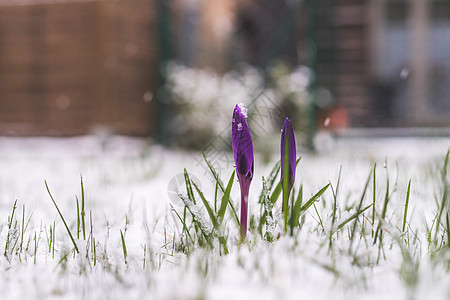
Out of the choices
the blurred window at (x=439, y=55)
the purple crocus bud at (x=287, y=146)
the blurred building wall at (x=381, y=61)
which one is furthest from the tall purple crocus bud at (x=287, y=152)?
the blurred window at (x=439, y=55)

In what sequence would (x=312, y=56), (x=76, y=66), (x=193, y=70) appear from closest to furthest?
(x=312, y=56)
(x=193, y=70)
(x=76, y=66)

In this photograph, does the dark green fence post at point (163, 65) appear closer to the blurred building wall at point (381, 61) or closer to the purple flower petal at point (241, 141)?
the blurred building wall at point (381, 61)

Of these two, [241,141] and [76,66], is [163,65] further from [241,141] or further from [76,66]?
[241,141]

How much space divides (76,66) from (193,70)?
58.8 inches

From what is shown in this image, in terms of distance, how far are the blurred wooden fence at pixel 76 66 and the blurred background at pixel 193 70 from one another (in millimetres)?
13

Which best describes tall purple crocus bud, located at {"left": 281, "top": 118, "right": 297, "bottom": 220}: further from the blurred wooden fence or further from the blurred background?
the blurred wooden fence

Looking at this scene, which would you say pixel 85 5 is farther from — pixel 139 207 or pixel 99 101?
pixel 139 207

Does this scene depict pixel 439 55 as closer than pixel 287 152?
No

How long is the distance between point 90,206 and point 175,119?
363 cm

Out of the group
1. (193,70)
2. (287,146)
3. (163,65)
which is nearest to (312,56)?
(193,70)

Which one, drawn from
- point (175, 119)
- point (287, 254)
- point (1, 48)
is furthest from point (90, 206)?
point (1, 48)

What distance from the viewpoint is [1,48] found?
6023 mm

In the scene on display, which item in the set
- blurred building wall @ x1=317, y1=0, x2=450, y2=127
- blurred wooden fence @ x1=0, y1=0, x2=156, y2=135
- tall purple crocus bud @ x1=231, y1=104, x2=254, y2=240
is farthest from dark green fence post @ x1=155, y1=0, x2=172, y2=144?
tall purple crocus bud @ x1=231, y1=104, x2=254, y2=240

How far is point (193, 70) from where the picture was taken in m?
5.57
